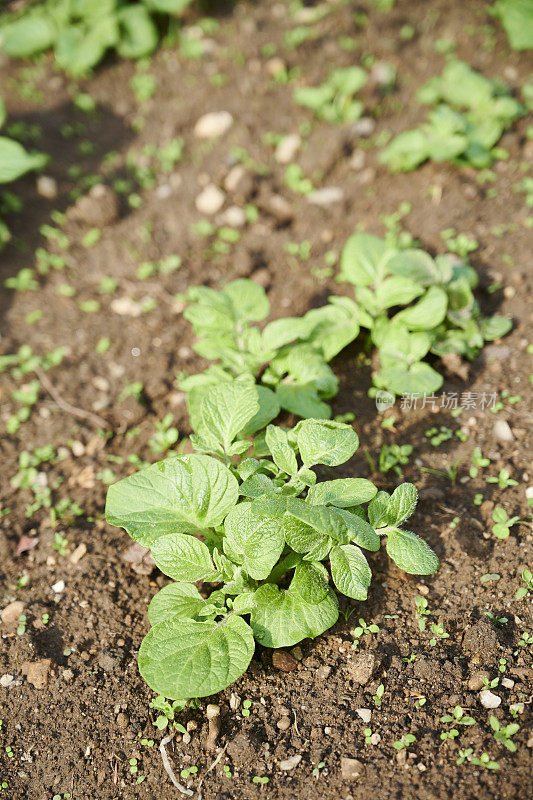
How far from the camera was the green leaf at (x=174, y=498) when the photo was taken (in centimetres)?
193

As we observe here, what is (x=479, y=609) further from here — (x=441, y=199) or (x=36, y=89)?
(x=36, y=89)

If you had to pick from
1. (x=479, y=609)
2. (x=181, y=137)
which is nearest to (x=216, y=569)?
(x=479, y=609)

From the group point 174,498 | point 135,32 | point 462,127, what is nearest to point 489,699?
point 174,498

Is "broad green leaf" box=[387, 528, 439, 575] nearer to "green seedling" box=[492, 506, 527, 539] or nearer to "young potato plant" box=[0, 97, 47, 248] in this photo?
"green seedling" box=[492, 506, 527, 539]

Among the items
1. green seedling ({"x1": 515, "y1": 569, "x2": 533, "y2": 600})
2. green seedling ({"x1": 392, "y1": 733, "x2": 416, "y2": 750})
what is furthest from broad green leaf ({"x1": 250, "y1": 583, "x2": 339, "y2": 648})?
green seedling ({"x1": 515, "y1": 569, "x2": 533, "y2": 600})

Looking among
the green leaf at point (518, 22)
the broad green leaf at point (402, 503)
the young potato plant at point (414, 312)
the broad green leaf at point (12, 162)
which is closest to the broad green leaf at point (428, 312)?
the young potato plant at point (414, 312)

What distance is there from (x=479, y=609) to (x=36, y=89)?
4.15m

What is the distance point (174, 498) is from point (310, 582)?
1.65 ft

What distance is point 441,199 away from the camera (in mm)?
3293

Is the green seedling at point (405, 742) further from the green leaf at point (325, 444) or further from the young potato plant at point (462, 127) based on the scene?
the young potato plant at point (462, 127)

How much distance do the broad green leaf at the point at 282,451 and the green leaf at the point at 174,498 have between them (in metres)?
0.16

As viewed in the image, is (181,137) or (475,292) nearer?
(475,292)

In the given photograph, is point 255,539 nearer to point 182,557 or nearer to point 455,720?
point 182,557

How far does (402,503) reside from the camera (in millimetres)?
1892
